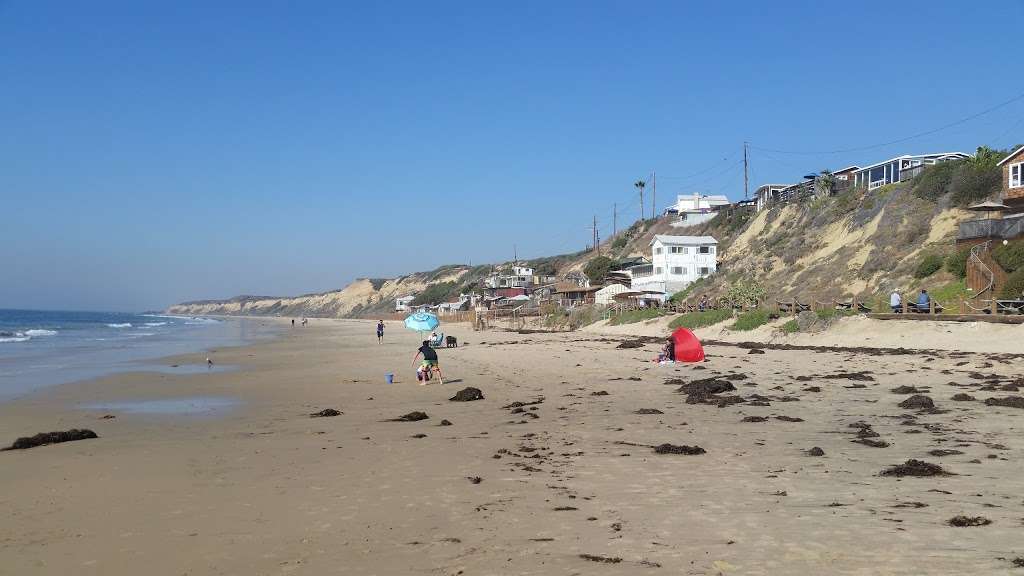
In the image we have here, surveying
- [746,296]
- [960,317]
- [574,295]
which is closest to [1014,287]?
[960,317]

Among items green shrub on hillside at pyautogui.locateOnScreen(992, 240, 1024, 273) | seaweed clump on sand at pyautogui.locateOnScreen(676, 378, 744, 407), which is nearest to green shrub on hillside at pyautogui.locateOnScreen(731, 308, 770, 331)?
green shrub on hillside at pyautogui.locateOnScreen(992, 240, 1024, 273)

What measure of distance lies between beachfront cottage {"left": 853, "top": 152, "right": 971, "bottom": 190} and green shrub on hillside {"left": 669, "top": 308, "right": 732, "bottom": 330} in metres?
31.7

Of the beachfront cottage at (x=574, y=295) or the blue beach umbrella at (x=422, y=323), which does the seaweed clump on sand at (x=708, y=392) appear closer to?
the blue beach umbrella at (x=422, y=323)

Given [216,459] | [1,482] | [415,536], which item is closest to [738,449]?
[415,536]

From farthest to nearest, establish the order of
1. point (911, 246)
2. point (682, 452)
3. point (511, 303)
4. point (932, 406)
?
point (511, 303) → point (911, 246) → point (932, 406) → point (682, 452)

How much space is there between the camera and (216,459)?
9586 mm

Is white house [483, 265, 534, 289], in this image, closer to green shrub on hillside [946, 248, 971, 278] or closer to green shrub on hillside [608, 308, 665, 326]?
green shrub on hillside [608, 308, 665, 326]

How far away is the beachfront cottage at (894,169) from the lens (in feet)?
209

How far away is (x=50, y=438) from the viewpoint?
1106 cm

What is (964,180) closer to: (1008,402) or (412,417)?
(1008,402)

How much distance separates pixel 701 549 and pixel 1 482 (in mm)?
8197

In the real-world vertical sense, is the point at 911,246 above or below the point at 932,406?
above

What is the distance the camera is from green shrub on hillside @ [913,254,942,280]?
35844 millimetres

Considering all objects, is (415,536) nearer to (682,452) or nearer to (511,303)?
(682,452)
